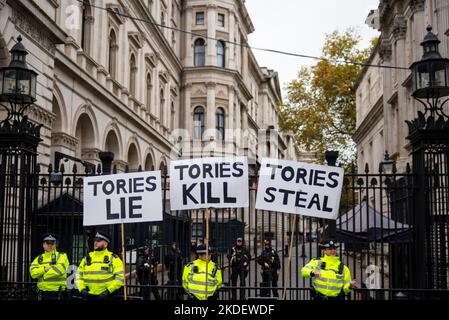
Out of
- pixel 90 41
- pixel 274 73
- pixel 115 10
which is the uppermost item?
pixel 274 73

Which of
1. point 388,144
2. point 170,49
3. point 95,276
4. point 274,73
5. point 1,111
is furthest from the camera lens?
point 274,73

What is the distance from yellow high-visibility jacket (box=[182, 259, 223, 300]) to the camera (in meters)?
8.00

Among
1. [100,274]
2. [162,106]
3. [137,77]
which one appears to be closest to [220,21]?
[162,106]

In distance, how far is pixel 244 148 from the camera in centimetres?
5075

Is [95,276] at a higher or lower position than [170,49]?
lower

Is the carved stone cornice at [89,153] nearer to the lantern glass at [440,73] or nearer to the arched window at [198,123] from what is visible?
the lantern glass at [440,73]

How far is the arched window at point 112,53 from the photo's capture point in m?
27.2

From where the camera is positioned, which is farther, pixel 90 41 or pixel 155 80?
pixel 155 80

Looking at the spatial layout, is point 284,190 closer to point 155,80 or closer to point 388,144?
point 388,144

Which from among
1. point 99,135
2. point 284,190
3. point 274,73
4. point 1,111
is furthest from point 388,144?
point 274,73

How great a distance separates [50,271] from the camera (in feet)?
27.9

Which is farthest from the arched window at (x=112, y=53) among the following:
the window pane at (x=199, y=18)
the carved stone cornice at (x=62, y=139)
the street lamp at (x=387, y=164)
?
the window pane at (x=199, y=18)
